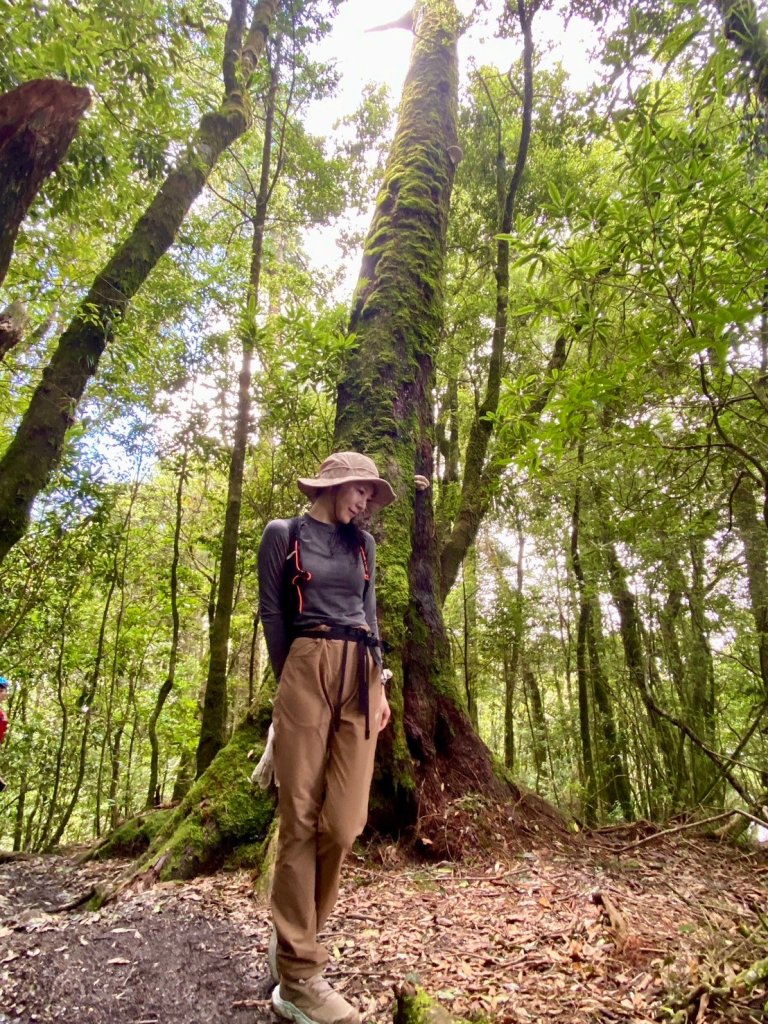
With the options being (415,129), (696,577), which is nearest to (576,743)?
(696,577)

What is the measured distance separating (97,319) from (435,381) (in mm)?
3225

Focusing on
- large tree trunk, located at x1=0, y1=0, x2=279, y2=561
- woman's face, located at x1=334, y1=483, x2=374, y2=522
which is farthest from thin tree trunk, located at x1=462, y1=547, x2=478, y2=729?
woman's face, located at x1=334, y1=483, x2=374, y2=522

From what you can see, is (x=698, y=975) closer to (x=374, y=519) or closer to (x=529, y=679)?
(x=374, y=519)

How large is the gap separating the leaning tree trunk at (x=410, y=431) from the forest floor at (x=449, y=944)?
65 cm

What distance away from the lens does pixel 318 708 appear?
97.7 inches

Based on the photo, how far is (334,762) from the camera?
246cm

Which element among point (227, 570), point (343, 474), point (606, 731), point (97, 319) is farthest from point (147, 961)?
point (606, 731)

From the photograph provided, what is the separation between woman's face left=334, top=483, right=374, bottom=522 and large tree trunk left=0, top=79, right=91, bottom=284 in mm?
2008

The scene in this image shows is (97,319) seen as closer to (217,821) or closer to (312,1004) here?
(217,821)

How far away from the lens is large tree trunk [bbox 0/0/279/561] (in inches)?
146

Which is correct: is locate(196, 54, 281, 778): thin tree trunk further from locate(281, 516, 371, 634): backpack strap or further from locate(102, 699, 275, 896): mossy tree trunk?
locate(281, 516, 371, 634): backpack strap

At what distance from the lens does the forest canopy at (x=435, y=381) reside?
2855 mm

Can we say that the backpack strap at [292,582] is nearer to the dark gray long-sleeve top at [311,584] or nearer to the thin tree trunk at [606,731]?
the dark gray long-sleeve top at [311,584]

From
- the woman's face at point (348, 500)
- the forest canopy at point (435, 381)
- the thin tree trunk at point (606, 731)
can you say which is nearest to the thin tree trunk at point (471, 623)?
the forest canopy at point (435, 381)
